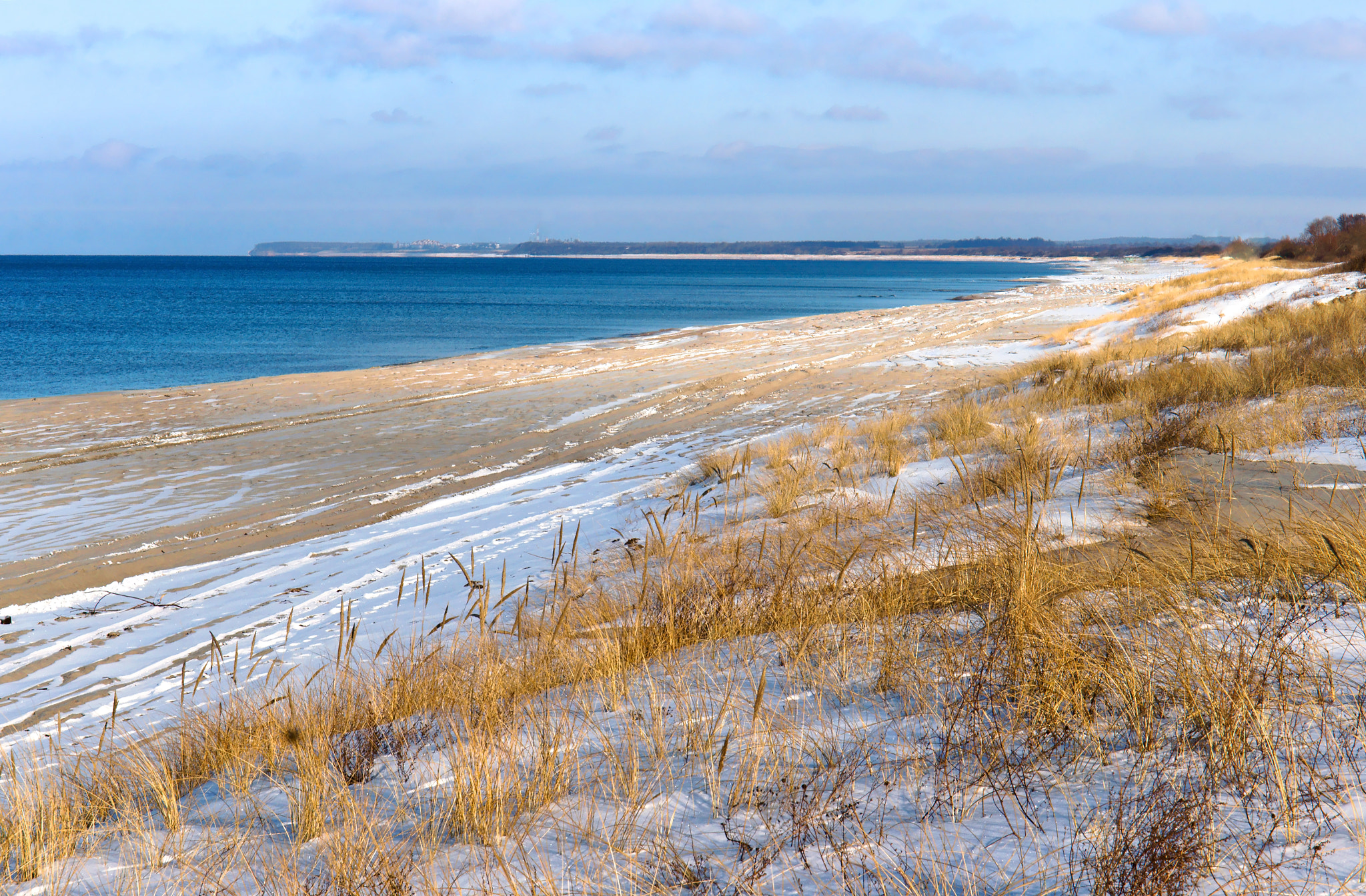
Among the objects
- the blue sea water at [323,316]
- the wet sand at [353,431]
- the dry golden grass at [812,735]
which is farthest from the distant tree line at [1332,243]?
the dry golden grass at [812,735]

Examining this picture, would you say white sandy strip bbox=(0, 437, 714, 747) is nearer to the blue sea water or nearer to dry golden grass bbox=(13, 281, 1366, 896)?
dry golden grass bbox=(13, 281, 1366, 896)

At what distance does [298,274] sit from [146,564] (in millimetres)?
119738

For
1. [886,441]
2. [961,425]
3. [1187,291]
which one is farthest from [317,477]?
[1187,291]

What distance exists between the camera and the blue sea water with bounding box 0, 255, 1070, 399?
2641 cm

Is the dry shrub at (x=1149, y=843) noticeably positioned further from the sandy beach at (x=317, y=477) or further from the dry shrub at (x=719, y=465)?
the dry shrub at (x=719, y=465)

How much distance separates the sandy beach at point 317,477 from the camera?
240 inches

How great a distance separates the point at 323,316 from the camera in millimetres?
45562

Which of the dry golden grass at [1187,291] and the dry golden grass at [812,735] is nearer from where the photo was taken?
the dry golden grass at [812,735]

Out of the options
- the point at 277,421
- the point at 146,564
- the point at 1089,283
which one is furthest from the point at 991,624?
the point at 1089,283

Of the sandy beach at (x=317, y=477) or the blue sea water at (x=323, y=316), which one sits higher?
the blue sea water at (x=323, y=316)

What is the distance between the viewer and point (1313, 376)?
28.2 ft

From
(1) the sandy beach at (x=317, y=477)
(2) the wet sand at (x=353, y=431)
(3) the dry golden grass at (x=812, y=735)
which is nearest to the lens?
(3) the dry golden grass at (x=812, y=735)

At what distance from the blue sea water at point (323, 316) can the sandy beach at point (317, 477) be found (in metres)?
6.79

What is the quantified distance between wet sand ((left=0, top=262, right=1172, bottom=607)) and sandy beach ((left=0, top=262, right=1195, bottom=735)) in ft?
0.19
